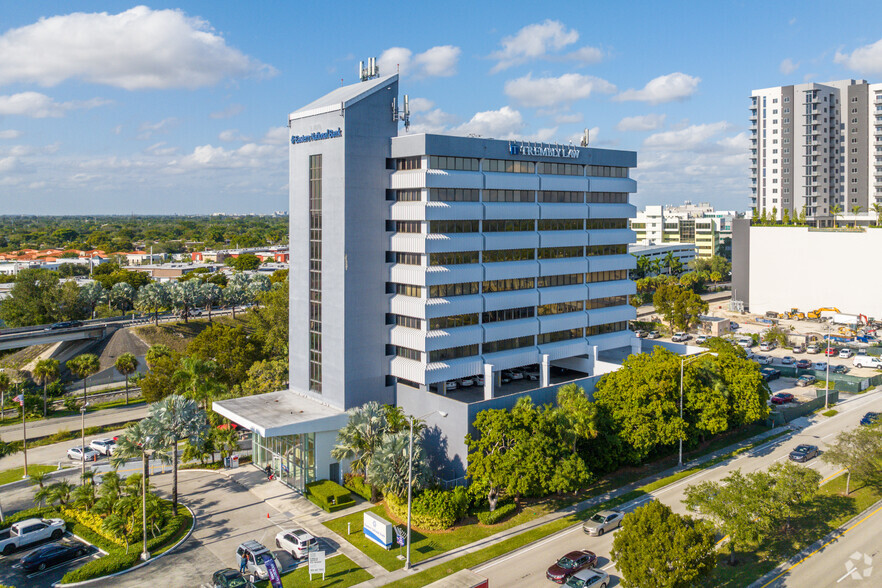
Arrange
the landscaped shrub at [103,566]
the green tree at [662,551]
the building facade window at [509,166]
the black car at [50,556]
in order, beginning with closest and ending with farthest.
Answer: the green tree at [662,551], the landscaped shrub at [103,566], the black car at [50,556], the building facade window at [509,166]

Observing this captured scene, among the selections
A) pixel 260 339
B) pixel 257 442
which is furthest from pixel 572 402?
pixel 260 339

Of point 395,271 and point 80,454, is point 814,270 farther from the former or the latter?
point 80,454

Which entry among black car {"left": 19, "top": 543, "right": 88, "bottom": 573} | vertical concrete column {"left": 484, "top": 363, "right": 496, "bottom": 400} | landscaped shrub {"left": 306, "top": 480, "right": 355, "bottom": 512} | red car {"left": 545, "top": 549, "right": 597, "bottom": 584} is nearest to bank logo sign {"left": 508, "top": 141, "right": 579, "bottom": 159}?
vertical concrete column {"left": 484, "top": 363, "right": 496, "bottom": 400}

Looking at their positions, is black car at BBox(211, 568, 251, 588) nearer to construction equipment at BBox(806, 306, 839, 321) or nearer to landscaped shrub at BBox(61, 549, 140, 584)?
landscaped shrub at BBox(61, 549, 140, 584)

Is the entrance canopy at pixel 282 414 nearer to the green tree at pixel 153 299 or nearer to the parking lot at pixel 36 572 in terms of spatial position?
the parking lot at pixel 36 572

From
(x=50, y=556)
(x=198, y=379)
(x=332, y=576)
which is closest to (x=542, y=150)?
(x=198, y=379)

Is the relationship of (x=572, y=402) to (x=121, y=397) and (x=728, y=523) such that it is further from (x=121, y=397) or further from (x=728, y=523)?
(x=121, y=397)

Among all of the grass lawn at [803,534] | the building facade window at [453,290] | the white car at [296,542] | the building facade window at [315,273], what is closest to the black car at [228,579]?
the white car at [296,542]
